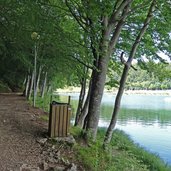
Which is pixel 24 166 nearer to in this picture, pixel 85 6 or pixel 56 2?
pixel 85 6

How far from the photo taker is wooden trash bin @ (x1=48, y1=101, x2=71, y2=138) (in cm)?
764

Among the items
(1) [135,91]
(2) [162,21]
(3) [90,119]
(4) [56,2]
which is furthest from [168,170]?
(1) [135,91]

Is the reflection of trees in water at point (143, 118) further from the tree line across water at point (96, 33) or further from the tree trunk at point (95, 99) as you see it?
the tree trunk at point (95, 99)

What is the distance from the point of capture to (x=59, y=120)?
25.4 ft

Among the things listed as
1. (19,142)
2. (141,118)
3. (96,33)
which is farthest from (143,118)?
(19,142)

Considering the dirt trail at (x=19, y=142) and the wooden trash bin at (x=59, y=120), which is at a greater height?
the wooden trash bin at (x=59, y=120)

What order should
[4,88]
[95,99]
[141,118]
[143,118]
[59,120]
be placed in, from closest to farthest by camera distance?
[59,120] < [95,99] < [4,88] < [141,118] < [143,118]

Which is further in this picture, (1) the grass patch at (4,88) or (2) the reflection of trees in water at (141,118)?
(1) the grass patch at (4,88)

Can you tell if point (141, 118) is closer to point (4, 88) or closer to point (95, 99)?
point (4, 88)

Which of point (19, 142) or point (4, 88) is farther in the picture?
point (4, 88)

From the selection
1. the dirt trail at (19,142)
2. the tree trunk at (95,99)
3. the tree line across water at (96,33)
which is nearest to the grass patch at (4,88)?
the tree line across water at (96,33)

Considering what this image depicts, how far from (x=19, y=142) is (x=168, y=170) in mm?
5468

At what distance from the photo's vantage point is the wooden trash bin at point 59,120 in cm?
764

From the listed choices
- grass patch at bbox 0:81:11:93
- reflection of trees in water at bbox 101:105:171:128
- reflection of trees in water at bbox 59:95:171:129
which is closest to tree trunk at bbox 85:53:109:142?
reflection of trees in water at bbox 59:95:171:129
